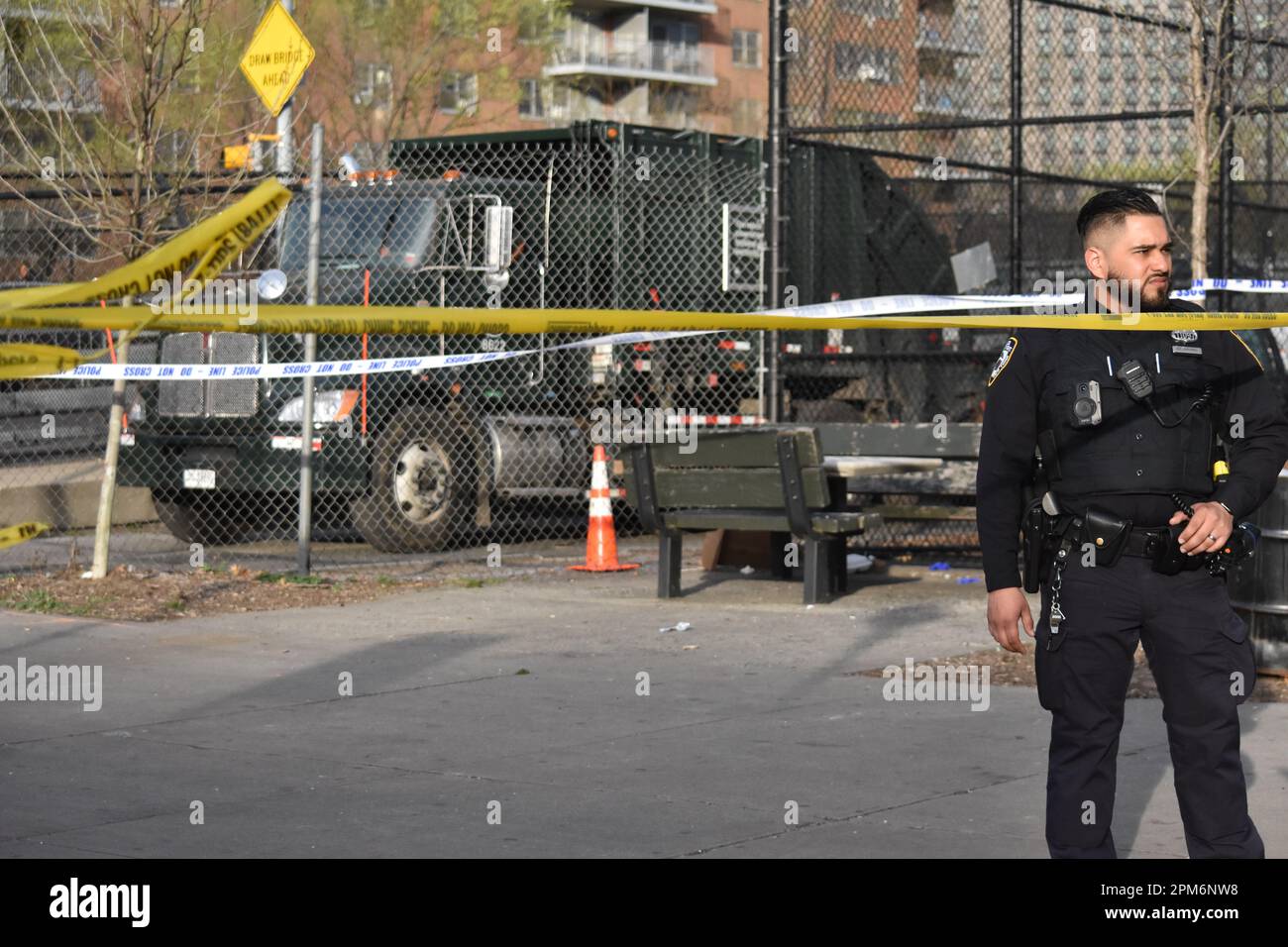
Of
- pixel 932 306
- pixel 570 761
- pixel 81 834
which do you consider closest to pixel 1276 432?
pixel 932 306

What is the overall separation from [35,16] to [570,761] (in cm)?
946

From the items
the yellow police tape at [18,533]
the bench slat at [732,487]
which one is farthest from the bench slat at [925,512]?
the yellow police tape at [18,533]

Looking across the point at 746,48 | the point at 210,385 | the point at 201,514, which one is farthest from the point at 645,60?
the point at 210,385

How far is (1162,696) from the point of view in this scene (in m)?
4.39

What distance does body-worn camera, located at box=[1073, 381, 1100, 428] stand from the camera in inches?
174

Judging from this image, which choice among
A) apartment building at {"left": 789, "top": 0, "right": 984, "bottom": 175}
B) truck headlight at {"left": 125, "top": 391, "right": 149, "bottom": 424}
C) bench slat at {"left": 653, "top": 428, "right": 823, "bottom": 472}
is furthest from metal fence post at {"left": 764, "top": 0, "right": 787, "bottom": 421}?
truck headlight at {"left": 125, "top": 391, "right": 149, "bottom": 424}

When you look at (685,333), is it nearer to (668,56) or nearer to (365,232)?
(365,232)

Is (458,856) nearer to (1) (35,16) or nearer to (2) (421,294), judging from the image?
(2) (421,294)

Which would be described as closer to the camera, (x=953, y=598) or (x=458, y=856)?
(x=458, y=856)

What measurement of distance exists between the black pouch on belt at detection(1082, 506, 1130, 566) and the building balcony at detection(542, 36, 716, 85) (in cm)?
7209

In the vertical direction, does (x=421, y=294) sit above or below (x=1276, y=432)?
above

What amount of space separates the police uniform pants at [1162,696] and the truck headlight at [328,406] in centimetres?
977

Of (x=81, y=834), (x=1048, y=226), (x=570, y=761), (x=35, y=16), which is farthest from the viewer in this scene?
(x=1048, y=226)
